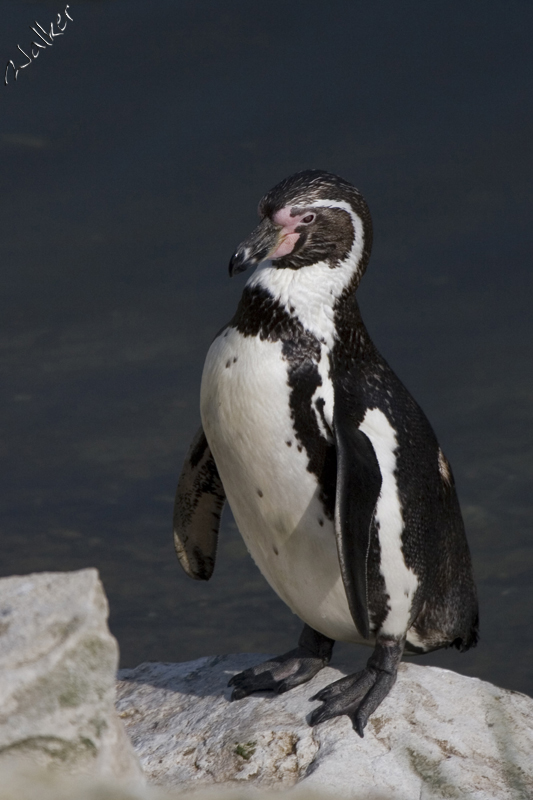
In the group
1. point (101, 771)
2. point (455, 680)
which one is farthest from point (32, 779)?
point (455, 680)

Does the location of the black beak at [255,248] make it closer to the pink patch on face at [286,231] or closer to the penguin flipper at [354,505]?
the pink patch on face at [286,231]

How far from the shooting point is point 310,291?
121 inches

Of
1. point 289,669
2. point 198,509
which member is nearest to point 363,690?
point 289,669

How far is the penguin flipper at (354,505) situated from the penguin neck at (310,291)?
0.78 ft

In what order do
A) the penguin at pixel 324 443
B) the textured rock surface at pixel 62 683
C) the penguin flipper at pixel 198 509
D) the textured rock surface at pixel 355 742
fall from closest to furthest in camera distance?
the textured rock surface at pixel 62 683, the textured rock surface at pixel 355 742, the penguin at pixel 324 443, the penguin flipper at pixel 198 509

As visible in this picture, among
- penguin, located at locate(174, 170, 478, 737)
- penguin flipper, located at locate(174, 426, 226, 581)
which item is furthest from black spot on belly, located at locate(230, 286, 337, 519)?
penguin flipper, located at locate(174, 426, 226, 581)

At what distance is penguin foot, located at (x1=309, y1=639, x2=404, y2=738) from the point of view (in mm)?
3115

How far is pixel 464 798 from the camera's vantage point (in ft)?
9.12

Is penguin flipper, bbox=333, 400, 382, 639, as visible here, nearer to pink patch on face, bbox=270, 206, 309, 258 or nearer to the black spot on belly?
the black spot on belly

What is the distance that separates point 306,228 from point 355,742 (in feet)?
4.68

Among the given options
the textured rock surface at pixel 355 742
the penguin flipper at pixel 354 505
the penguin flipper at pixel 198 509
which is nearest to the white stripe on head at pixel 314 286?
the penguin flipper at pixel 354 505

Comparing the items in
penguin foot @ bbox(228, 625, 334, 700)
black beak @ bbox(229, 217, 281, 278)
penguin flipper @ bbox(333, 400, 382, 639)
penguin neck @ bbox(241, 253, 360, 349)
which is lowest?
penguin foot @ bbox(228, 625, 334, 700)

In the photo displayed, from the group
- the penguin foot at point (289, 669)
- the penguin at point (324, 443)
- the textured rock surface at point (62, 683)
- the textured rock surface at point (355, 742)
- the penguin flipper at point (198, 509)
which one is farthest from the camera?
the penguin flipper at point (198, 509)

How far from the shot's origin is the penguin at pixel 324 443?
303 centimetres
